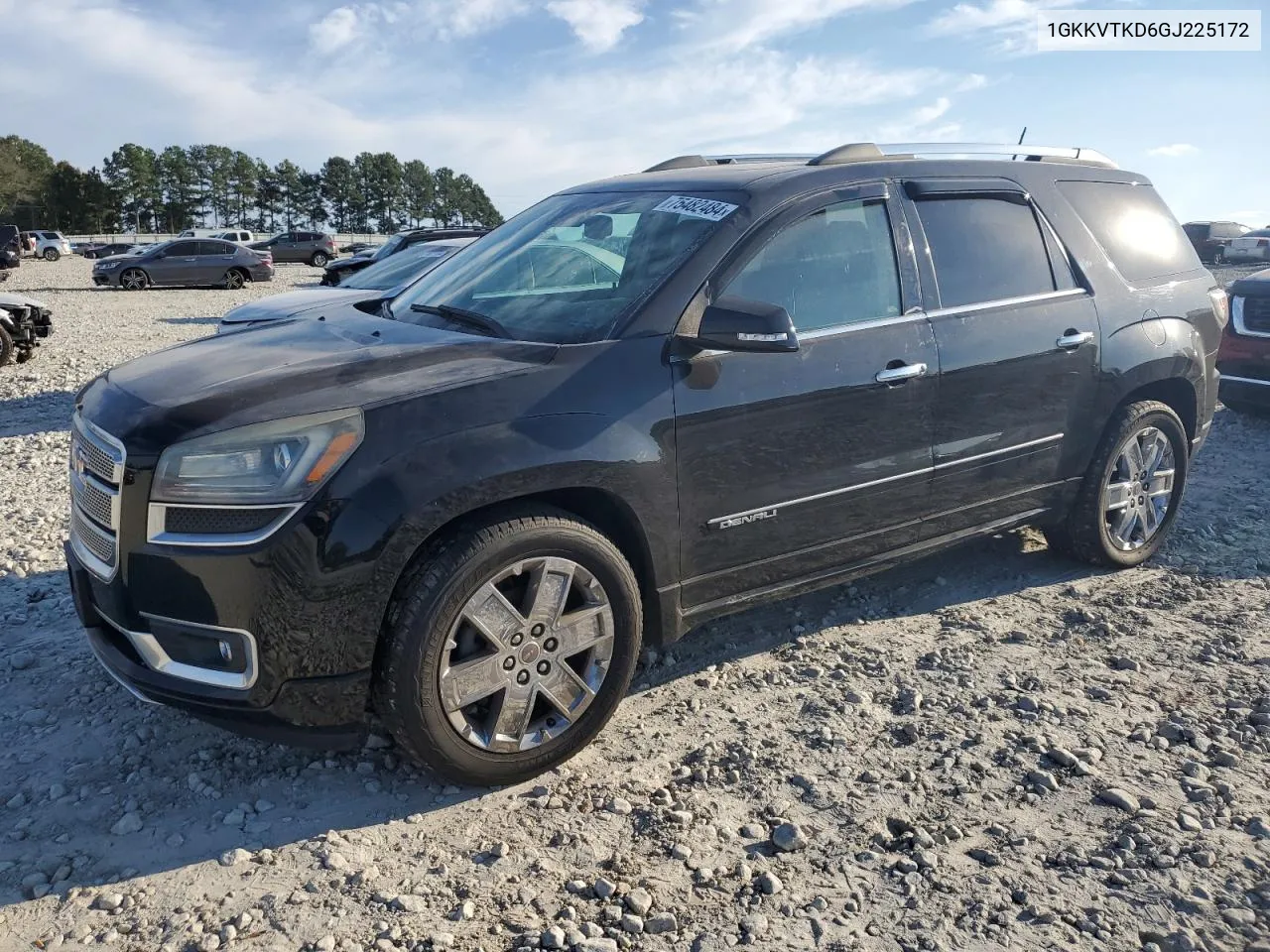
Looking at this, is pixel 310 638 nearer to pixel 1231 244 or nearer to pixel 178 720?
pixel 178 720

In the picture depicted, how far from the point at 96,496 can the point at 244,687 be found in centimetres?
77

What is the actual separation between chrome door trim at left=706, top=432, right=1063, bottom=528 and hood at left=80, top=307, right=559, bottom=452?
88 cm

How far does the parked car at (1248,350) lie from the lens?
25.3 feet

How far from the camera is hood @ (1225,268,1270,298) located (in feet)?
25.6

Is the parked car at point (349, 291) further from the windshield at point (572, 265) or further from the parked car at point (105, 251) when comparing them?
the parked car at point (105, 251)

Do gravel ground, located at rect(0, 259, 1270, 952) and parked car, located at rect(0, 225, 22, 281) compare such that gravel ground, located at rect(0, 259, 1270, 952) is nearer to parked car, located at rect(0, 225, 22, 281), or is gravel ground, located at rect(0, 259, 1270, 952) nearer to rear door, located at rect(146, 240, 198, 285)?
rear door, located at rect(146, 240, 198, 285)

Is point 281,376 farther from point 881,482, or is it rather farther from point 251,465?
point 881,482

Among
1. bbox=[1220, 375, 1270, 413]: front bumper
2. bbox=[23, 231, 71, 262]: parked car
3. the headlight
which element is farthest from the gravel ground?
bbox=[23, 231, 71, 262]: parked car

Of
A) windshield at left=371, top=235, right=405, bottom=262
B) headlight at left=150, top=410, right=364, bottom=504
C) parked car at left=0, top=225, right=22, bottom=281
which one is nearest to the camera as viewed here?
headlight at left=150, top=410, right=364, bottom=504

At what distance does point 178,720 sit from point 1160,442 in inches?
183

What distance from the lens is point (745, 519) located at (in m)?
3.41

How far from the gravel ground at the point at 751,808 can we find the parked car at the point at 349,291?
389 centimetres

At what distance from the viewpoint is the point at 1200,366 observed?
195 inches

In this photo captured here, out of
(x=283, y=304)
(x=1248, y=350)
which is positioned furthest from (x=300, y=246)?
(x=1248, y=350)
